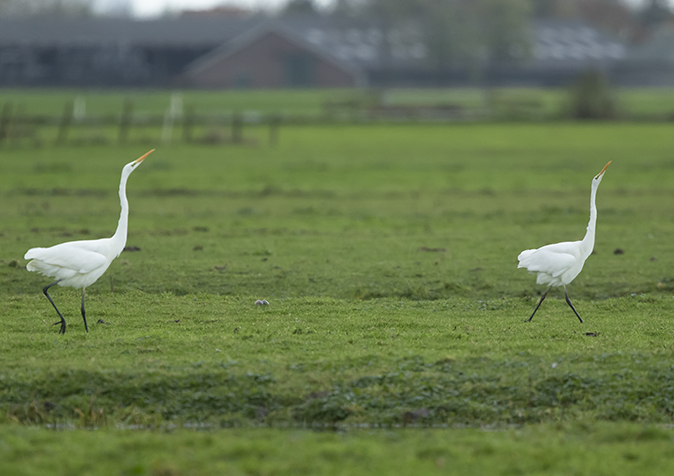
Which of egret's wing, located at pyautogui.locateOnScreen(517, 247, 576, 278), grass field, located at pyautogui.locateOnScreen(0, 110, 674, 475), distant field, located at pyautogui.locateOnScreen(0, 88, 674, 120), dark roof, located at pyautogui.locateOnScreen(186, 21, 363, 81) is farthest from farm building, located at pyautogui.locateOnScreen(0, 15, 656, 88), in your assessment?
egret's wing, located at pyautogui.locateOnScreen(517, 247, 576, 278)

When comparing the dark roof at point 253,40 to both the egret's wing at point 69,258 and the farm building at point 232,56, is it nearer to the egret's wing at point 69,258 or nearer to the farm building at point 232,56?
the farm building at point 232,56

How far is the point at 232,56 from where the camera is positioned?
314ft

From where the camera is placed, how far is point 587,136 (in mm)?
51312

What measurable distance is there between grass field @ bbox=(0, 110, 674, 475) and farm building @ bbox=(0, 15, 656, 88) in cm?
7460

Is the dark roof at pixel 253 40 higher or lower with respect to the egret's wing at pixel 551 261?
higher

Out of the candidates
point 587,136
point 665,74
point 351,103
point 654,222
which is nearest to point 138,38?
point 351,103

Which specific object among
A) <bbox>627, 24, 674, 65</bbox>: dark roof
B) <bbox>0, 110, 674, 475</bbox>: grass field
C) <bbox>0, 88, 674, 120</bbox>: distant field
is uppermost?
<bbox>627, 24, 674, 65</bbox>: dark roof

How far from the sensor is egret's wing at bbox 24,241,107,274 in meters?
10.9

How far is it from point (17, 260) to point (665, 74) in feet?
Result: 377

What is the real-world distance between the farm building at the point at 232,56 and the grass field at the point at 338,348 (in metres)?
74.6

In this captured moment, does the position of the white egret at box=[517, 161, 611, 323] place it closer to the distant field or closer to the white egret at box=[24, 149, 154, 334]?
the white egret at box=[24, 149, 154, 334]

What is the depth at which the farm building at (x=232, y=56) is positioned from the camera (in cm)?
9412

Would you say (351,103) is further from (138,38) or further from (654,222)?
(654,222)

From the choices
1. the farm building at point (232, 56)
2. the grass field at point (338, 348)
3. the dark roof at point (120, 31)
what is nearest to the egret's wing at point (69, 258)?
the grass field at point (338, 348)
